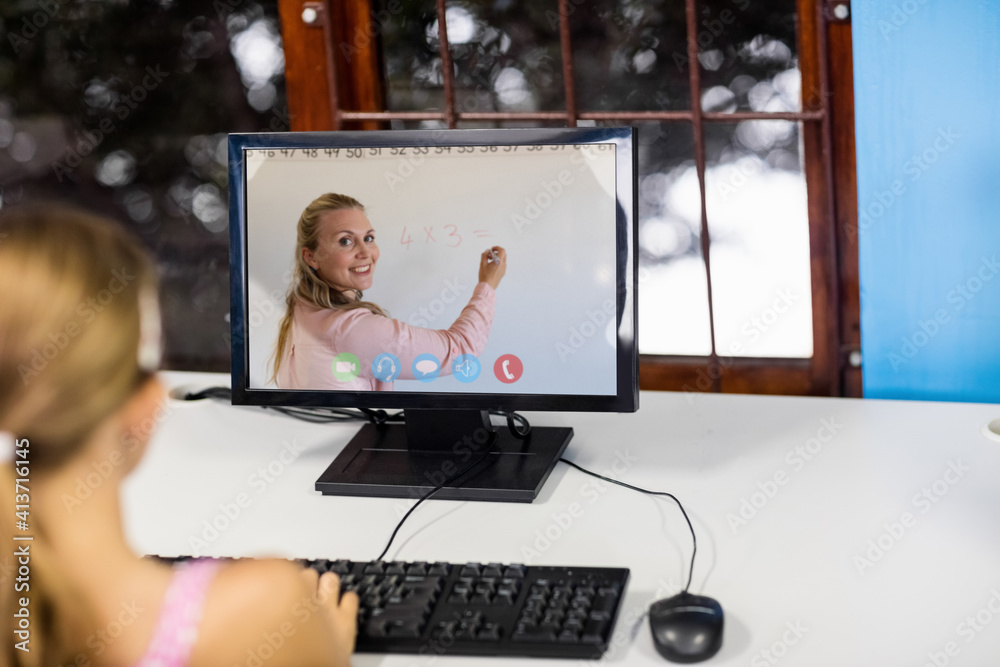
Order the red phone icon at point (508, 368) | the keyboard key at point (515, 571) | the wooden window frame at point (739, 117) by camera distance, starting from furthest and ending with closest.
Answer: the wooden window frame at point (739, 117), the red phone icon at point (508, 368), the keyboard key at point (515, 571)

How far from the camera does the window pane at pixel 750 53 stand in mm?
1620

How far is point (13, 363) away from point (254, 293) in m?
0.61

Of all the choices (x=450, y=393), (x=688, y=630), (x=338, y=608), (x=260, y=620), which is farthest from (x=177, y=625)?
(x=450, y=393)

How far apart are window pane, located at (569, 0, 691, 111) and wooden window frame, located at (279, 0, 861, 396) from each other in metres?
0.02

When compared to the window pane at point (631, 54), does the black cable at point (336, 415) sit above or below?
below

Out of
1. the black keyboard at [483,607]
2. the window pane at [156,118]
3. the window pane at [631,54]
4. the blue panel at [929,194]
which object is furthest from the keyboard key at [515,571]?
the window pane at [156,118]

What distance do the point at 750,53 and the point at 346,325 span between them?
0.83m

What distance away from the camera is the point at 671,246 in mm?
1769

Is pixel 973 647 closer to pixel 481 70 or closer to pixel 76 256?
pixel 76 256

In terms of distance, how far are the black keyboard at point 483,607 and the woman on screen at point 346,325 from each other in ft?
1.06

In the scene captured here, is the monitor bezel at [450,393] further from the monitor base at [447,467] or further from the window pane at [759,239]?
the window pane at [759,239]

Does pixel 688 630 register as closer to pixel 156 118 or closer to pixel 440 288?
pixel 440 288

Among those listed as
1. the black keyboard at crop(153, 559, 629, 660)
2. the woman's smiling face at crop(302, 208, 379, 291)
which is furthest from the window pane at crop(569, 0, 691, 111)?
the black keyboard at crop(153, 559, 629, 660)

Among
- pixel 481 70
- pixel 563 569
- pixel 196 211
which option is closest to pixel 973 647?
pixel 563 569
